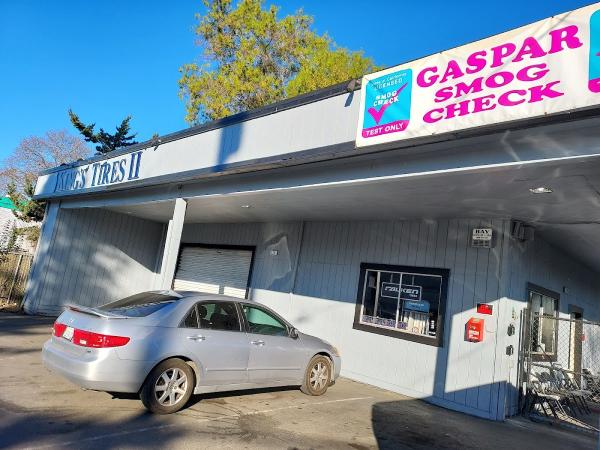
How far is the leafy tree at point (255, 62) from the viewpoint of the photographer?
21.5 meters

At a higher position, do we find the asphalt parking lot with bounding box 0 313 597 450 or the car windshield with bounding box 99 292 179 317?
the car windshield with bounding box 99 292 179 317

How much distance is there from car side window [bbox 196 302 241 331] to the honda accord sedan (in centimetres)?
1

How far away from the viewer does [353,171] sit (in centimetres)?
621

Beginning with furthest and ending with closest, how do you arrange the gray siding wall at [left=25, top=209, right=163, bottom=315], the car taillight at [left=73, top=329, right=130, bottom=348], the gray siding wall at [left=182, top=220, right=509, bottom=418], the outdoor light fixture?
the gray siding wall at [left=25, top=209, right=163, bottom=315] < the gray siding wall at [left=182, top=220, right=509, bottom=418] < the outdoor light fixture < the car taillight at [left=73, top=329, right=130, bottom=348]

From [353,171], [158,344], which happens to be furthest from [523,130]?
[158,344]

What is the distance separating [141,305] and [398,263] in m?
5.19

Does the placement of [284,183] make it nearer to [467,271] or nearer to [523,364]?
[467,271]

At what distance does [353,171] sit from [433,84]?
1.55 m

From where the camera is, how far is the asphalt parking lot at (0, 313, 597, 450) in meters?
4.47

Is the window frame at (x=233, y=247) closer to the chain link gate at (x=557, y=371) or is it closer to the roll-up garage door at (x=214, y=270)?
the roll-up garage door at (x=214, y=270)

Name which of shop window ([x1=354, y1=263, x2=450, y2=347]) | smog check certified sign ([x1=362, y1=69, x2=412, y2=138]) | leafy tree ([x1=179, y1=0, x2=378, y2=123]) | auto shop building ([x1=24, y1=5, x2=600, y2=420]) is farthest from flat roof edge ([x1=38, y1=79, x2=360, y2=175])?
leafy tree ([x1=179, y1=0, x2=378, y2=123])

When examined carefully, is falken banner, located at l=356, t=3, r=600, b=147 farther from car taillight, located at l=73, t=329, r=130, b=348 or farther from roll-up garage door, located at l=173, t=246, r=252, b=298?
roll-up garage door, located at l=173, t=246, r=252, b=298

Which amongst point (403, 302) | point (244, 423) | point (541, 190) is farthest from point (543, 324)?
point (244, 423)

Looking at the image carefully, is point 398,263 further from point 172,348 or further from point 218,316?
point 172,348
